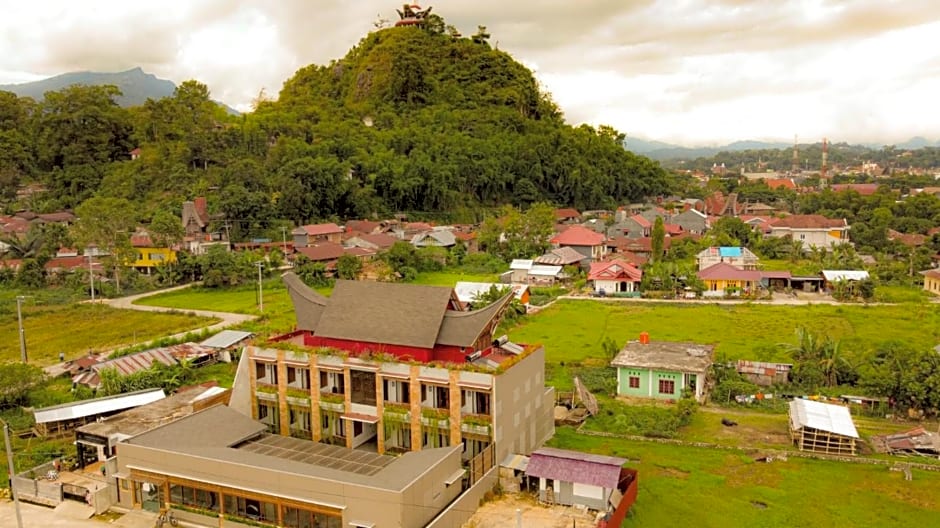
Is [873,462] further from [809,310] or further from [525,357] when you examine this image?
[809,310]

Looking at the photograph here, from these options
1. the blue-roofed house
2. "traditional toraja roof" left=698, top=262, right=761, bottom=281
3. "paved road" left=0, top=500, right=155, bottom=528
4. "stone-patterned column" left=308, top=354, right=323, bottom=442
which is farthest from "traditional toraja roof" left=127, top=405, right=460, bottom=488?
the blue-roofed house

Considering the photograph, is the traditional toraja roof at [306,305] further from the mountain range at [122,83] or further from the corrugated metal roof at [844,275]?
the mountain range at [122,83]

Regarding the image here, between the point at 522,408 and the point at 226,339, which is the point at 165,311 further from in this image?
the point at 522,408

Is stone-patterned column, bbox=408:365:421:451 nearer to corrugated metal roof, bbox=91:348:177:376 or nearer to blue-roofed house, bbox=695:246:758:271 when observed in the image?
corrugated metal roof, bbox=91:348:177:376

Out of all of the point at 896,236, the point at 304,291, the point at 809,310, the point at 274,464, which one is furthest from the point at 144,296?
the point at 896,236

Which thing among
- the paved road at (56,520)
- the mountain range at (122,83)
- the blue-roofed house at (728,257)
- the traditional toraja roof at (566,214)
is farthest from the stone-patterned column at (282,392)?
the mountain range at (122,83)

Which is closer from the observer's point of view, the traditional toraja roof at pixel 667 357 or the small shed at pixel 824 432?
the small shed at pixel 824 432
